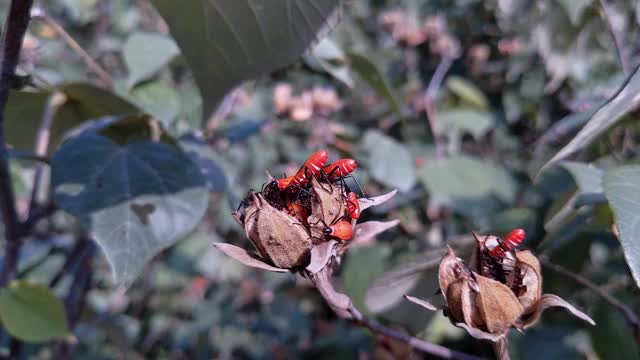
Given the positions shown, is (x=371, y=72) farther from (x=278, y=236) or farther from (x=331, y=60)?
(x=278, y=236)

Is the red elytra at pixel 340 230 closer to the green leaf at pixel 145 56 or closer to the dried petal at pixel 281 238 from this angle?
the dried petal at pixel 281 238

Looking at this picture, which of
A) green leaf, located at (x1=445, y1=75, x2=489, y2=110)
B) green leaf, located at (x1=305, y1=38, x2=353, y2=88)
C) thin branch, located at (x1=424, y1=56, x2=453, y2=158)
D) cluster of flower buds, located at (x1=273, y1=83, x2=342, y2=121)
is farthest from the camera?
green leaf, located at (x1=445, y1=75, x2=489, y2=110)

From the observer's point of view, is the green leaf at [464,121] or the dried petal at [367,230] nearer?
the dried petal at [367,230]

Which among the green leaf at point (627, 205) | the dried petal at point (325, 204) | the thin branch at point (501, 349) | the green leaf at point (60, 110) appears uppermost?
the green leaf at point (60, 110)

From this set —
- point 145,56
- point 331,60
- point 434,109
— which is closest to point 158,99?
point 145,56

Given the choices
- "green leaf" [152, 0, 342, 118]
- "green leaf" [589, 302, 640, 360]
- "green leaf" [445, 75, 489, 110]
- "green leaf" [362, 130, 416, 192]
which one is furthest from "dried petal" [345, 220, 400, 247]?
"green leaf" [445, 75, 489, 110]

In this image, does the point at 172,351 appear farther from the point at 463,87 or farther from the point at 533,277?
the point at 533,277

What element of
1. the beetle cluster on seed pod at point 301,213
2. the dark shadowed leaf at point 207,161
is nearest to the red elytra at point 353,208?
the beetle cluster on seed pod at point 301,213

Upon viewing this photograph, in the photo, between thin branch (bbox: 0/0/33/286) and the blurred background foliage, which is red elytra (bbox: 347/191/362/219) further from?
thin branch (bbox: 0/0/33/286)
